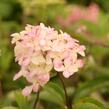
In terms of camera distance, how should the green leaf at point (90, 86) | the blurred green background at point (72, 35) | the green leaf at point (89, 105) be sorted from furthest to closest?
the blurred green background at point (72, 35), the green leaf at point (90, 86), the green leaf at point (89, 105)

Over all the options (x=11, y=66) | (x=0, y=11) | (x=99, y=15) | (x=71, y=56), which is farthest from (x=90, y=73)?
(x=71, y=56)

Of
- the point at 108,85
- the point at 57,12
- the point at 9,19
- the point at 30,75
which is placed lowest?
the point at 9,19

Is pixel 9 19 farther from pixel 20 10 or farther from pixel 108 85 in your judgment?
pixel 108 85

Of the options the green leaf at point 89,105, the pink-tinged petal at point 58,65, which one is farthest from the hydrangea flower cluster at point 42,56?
the green leaf at point 89,105

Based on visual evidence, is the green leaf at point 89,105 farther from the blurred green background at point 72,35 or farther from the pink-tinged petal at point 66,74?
the blurred green background at point 72,35

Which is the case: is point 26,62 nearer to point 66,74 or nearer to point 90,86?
point 66,74

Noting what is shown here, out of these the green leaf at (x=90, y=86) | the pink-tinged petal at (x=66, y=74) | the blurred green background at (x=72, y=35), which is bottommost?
the blurred green background at (x=72, y=35)

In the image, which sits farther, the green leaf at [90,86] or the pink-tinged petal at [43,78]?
the green leaf at [90,86]

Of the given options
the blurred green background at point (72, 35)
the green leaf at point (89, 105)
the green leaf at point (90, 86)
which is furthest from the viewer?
→ the blurred green background at point (72, 35)
